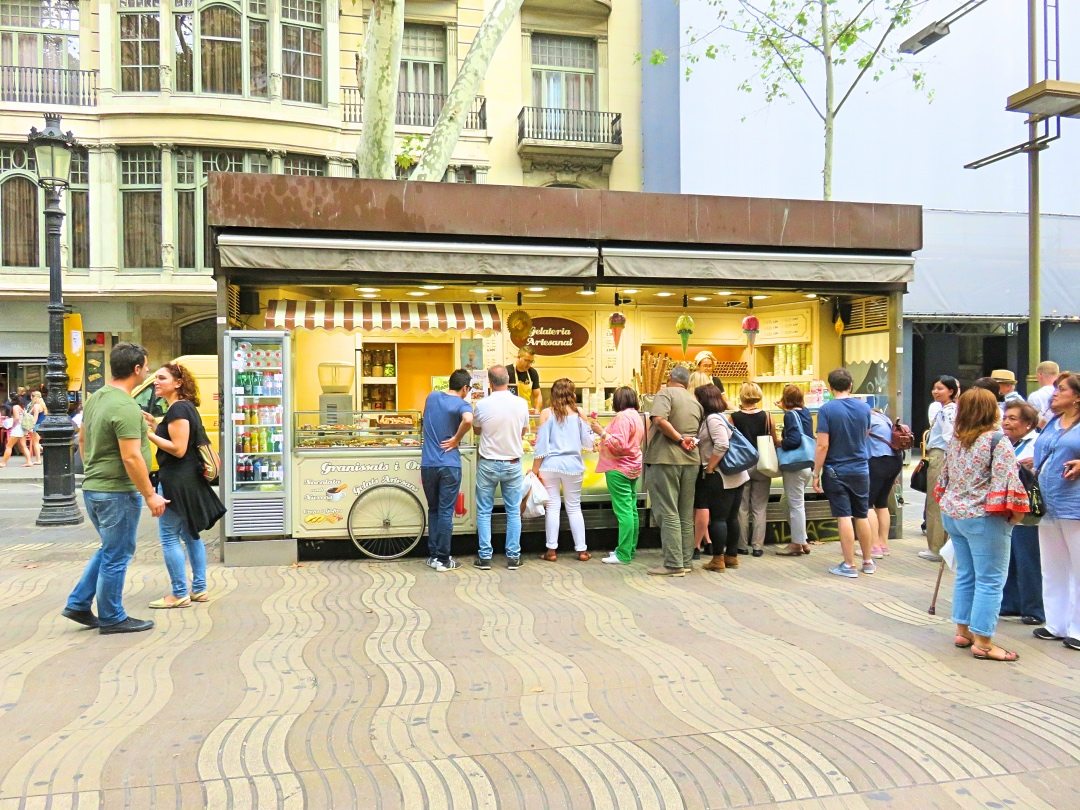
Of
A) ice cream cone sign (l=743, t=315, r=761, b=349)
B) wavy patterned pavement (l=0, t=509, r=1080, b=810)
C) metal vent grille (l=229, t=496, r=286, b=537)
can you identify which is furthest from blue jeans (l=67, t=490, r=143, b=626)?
ice cream cone sign (l=743, t=315, r=761, b=349)

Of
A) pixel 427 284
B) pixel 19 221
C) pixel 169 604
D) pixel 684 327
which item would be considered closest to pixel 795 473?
pixel 684 327

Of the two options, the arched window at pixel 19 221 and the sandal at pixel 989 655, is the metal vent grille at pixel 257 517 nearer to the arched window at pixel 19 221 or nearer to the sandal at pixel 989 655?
the sandal at pixel 989 655

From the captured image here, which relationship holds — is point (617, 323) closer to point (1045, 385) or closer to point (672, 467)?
point (672, 467)

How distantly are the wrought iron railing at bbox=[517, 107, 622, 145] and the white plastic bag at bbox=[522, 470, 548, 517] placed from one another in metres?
16.6

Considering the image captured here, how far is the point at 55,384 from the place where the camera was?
37.4 ft

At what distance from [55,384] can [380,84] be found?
6.14 metres

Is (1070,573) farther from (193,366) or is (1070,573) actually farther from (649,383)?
(193,366)

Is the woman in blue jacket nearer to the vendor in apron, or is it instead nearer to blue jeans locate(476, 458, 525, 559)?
blue jeans locate(476, 458, 525, 559)

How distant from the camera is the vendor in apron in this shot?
10797 mm

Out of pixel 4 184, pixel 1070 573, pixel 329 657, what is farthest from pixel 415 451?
pixel 4 184

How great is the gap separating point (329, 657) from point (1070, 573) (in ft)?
16.8

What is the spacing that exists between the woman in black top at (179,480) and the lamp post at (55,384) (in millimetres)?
5632

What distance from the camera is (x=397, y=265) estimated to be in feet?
27.7

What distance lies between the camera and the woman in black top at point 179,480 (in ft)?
21.5
